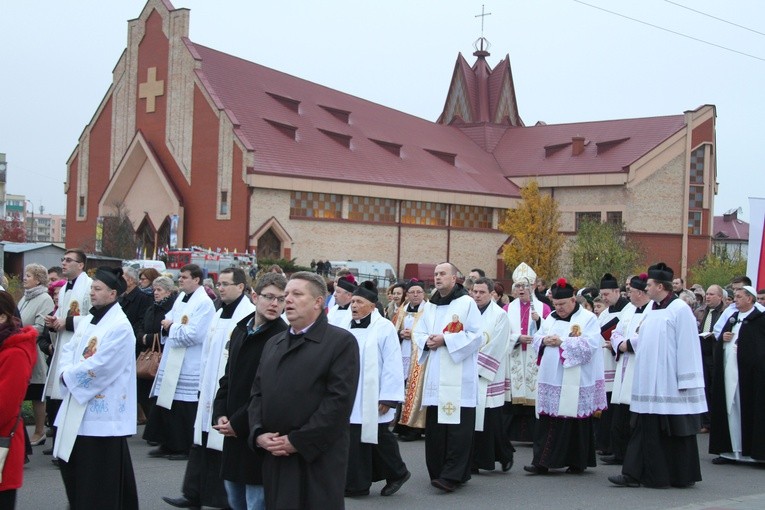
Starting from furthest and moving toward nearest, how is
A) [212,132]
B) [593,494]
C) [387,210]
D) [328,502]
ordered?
[387,210], [212,132], [593,494], [328,502]

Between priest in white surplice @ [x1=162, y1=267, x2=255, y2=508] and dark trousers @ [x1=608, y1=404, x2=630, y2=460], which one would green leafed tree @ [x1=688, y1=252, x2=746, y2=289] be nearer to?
dark trousers @ [x1=608, y1=404, x2=630, y2=460]

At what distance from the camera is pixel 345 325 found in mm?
9414

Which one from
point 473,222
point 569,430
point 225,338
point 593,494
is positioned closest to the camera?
point 225,338

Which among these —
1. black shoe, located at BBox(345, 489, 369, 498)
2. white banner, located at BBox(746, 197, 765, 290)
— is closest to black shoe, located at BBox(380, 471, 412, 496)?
black shoe, located at BBox(345, 489, 369, 498)

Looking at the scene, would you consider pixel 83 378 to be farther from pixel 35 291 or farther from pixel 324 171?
pixel 324 171

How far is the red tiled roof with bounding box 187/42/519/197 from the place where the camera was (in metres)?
45.9

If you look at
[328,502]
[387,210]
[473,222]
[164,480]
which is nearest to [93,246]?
[387,210]

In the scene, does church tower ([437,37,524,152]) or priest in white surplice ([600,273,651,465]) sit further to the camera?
church tower ([437,37,524,152])

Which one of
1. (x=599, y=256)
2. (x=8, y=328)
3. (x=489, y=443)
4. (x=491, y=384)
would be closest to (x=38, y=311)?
(x=8, y=328)

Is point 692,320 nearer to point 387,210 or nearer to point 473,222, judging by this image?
point 387,210

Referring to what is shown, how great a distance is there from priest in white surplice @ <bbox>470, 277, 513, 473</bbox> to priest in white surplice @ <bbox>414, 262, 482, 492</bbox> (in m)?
0.57

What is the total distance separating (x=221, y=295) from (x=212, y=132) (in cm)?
3813

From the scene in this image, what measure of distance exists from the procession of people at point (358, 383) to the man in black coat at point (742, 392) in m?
0.02

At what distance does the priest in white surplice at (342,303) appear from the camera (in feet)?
31.6
